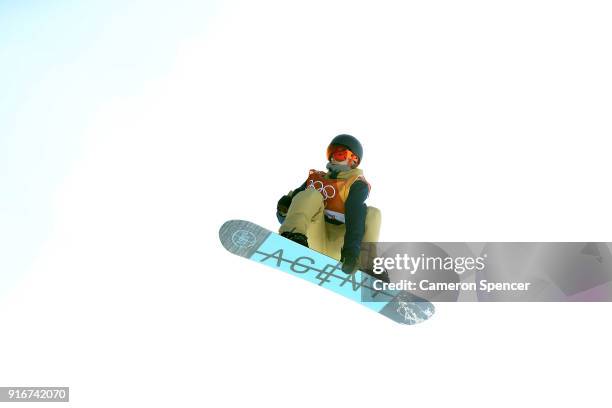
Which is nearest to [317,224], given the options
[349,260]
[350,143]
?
[349,260]

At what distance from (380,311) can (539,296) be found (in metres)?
2.31

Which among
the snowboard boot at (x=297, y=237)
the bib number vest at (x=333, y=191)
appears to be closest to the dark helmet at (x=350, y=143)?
the bib number vest at (x=333, y=191)

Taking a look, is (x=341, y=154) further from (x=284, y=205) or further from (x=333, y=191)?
(x=284, y=205)

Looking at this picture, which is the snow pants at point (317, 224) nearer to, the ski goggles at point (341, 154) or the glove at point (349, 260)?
the glove at point (349, 260)

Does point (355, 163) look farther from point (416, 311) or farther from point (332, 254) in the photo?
point (416, 311)

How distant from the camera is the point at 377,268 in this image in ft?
26.5

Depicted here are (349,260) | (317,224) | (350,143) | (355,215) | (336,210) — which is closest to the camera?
(349,260)

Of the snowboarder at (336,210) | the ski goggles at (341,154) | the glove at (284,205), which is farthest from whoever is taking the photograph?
the ski goggles at (341,154)

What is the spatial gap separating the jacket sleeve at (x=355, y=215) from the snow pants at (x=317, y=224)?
24cm

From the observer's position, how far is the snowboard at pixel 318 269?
7664 millimetres

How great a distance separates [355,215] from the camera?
25.9 feet

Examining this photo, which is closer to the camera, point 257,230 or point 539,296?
point 257,230

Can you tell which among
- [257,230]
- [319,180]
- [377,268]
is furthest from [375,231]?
[257,230]

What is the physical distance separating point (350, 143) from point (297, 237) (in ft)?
5.24
